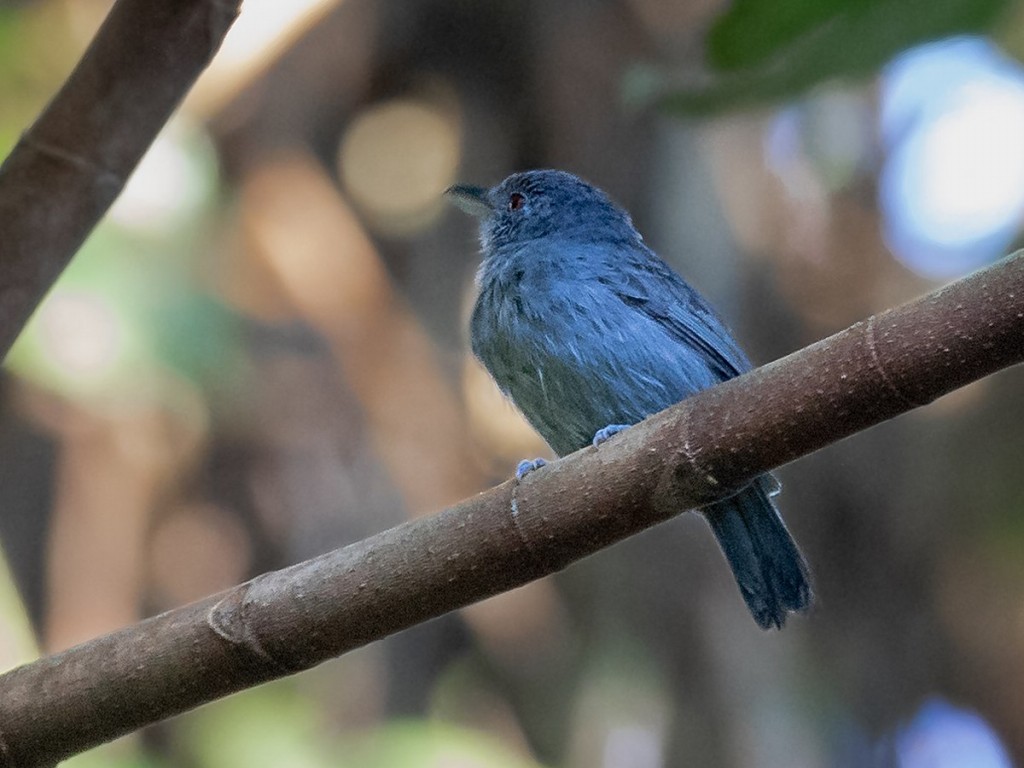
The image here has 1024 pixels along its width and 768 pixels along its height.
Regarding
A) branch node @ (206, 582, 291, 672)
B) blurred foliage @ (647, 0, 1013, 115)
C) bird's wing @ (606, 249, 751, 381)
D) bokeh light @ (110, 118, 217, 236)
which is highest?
bokeh light @ (110, 118, 217, 236)

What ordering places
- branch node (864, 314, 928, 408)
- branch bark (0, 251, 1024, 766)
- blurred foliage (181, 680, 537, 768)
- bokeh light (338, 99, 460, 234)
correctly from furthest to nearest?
bokeh light (338, 99, 460, 234) → blurred foliage (181, 680, 537, 768) → branch bark (0, 251, 1024, 766) → branch node (864, 314, 928, 408)

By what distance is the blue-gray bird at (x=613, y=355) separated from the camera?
4059 millimetres

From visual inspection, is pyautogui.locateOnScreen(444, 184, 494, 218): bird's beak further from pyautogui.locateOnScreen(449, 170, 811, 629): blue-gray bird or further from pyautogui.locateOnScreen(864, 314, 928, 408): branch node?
pyautogui.locateOnScreen(864, 314, 928, 408): branch node

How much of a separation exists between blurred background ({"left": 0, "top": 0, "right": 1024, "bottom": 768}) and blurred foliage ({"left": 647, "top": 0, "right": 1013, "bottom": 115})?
9.27ft

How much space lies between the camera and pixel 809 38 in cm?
303

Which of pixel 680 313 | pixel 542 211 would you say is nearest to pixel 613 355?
pixel 680 313

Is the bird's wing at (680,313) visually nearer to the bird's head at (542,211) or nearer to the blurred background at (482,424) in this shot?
the bird's head at (542,211)

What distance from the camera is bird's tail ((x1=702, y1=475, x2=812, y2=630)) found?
13.2 ft

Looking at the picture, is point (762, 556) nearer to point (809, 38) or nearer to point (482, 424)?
point (809, 38)

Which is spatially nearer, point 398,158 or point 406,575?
point 406,575

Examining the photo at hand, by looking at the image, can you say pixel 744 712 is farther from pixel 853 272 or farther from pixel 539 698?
pixel 853 272

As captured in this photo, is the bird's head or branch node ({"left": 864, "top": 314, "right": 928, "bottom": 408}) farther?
the bird's head

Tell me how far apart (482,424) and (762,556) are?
3.26m

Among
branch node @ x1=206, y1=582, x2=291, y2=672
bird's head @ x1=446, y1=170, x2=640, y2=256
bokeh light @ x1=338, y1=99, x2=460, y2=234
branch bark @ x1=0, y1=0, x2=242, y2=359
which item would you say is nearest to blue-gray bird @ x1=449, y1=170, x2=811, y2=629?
bird's head @ x1=446, y1=170, x2=640, y2=256
